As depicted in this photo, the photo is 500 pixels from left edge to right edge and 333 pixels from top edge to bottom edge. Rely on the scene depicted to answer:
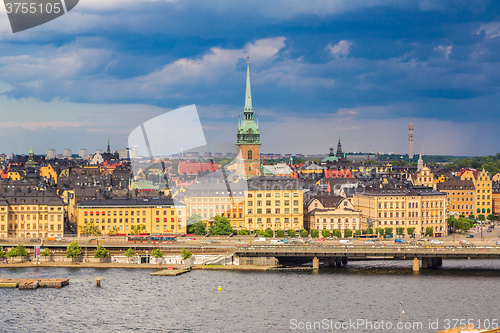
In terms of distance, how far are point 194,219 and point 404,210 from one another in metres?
21.3

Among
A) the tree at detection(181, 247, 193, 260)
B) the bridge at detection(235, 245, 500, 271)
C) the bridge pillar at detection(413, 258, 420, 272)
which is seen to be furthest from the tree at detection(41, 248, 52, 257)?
the bridge pillar at detection(413, 258, 420, 272)

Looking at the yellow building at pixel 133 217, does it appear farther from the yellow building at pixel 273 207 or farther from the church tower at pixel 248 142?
the church tower at pixel 248 142

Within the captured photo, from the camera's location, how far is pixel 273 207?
83.6 meters

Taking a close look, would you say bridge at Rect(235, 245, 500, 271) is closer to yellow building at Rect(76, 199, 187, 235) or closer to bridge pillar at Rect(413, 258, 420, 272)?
bridge pillar at Rect(413, 258, 420, 272)

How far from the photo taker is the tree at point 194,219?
81119mm

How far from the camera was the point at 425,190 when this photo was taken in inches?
3597

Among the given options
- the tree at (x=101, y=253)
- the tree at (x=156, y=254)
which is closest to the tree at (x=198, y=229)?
the tree at (x=156, y=254)

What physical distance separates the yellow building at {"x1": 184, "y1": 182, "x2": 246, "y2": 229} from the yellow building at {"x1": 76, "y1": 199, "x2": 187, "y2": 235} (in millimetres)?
3077

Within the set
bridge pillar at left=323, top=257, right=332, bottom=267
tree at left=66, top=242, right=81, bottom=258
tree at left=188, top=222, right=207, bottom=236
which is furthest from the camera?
tree at left=188, top=222, right=207, bottom=236

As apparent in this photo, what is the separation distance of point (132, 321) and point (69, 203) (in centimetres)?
4337

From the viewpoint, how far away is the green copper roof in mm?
101625

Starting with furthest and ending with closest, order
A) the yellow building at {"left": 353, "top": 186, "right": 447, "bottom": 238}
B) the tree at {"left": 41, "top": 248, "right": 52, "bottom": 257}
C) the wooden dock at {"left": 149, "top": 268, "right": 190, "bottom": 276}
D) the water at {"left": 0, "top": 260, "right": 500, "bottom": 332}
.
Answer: the yellow building at {"left": 353, "top": 186, "right": 447, "bottom": 238} → the tree at {"left": 41, "top": 248, "right": 52, "bottom": 257} → the wooden dock at {"left": 149, "top": 268, "right": 190, "bottom": 276} → the water at {"left": 0, "top": 260, "right": 500, "bottom": 332}

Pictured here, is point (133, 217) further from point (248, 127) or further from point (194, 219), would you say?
point (248, 127)

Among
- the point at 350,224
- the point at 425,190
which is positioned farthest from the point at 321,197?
the point at 425,190
